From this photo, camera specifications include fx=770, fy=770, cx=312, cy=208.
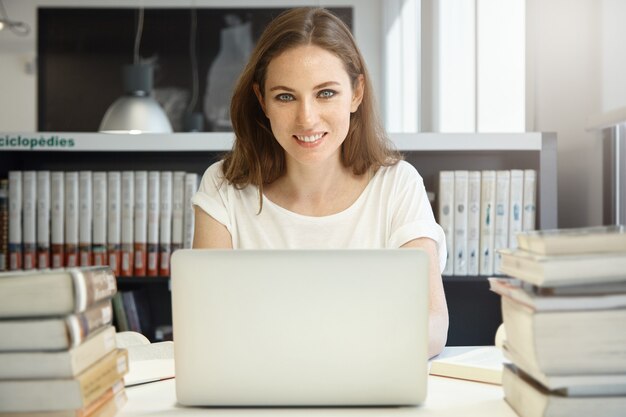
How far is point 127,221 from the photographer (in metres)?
2.61

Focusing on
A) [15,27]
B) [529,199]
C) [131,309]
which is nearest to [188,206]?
[131,309]

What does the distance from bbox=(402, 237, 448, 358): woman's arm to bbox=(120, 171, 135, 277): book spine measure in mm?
1238

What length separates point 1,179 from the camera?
2633mm

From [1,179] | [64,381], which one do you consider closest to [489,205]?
[1,179]

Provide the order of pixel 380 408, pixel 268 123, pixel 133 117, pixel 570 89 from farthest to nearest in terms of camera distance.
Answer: pixel 133 117 → pixel 570 89 → pixel 268 123 → pixel 380 408

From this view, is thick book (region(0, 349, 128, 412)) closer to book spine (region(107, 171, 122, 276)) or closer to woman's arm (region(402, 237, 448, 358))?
woman's arm (region(402, 237, 448, 358))

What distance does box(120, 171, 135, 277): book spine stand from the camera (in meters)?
2.60

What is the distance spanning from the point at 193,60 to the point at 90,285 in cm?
516

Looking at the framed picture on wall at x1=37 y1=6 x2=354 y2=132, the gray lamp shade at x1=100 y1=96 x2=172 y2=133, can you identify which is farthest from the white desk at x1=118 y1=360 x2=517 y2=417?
the framed picture on wall at x1=37 y1=6 x2=354 y2=132

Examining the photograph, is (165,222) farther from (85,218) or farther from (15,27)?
(15,27)

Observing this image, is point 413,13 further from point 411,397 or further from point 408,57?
point 411,397

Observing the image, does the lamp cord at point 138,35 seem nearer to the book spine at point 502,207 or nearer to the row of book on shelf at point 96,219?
the row of book on shelf at point 96,219

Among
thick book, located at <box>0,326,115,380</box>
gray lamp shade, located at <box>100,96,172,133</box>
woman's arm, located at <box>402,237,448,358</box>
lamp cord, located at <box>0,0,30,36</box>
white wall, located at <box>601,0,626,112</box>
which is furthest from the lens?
lamp cord, located at <box>0,0,30,36</box>

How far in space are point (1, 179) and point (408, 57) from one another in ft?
9.42
